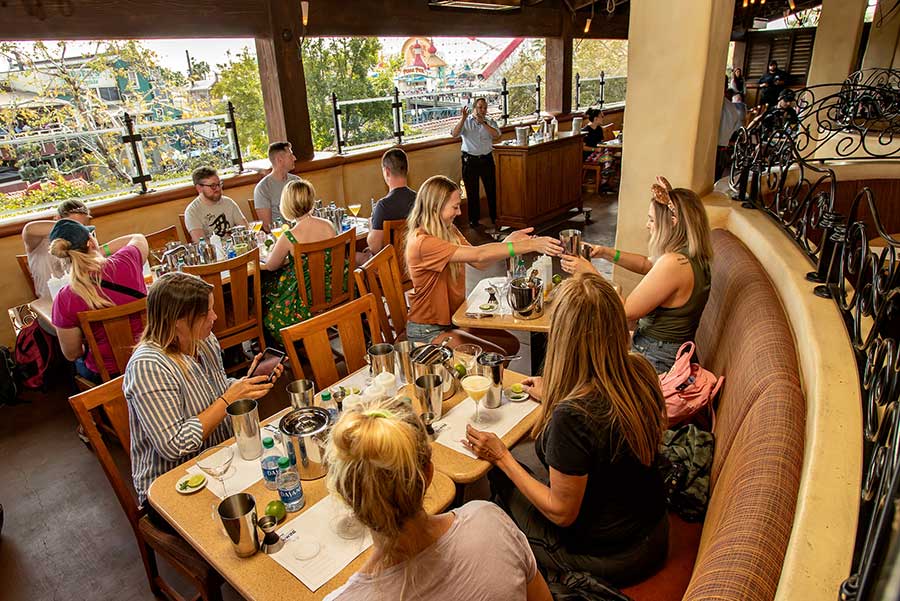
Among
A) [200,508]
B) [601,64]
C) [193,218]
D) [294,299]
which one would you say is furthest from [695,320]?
[601,64]

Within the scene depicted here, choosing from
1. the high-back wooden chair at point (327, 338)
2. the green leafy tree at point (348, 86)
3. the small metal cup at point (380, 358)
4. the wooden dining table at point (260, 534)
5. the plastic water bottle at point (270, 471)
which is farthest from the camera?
the green leafy tree at point (348, 86)

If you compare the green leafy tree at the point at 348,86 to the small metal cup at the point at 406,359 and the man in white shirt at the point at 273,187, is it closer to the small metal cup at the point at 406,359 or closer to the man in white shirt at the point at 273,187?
the man in white shirt at the point at 273,187

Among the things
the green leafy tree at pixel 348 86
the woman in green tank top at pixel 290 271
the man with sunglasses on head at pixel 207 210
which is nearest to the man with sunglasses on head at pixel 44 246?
the man with sunglasses on head at pixel 207 210

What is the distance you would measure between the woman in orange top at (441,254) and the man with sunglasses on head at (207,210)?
2.13m

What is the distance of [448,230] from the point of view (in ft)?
11.3

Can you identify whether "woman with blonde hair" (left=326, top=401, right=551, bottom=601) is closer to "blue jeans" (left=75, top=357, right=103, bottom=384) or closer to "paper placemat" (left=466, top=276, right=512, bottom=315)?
"paper placemat" (left=466, top=276, right=512, bottom=315)

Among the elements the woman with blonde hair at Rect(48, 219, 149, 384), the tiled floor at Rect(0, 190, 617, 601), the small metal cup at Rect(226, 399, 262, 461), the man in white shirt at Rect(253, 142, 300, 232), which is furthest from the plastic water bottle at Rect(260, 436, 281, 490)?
the man in white shirt at Rect(253, 142, 300, 232)

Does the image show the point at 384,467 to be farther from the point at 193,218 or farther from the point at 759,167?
the point at 193,218

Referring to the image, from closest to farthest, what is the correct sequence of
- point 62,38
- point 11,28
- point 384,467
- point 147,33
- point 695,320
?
point 384,467, point 695,320, point 11,28, point 62,38, point 147,33

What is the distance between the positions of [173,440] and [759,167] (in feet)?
12.0

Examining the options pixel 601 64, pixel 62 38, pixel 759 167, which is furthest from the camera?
pixel 601 64

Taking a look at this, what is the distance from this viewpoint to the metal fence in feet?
16.1

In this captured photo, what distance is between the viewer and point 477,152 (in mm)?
7727

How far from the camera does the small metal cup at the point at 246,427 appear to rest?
197 centimetres
